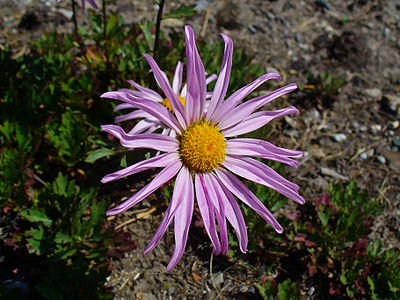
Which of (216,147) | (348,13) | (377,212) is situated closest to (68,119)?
(216,147)

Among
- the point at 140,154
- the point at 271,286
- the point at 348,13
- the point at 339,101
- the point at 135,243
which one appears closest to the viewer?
the point at 140,154

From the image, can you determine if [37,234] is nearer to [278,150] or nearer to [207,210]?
[207,210]

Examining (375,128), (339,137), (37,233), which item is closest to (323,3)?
(375,128)

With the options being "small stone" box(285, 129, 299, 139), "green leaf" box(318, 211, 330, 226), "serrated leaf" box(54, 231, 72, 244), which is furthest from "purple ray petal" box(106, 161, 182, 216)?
"small stone" box(285, 129, 299, 139)

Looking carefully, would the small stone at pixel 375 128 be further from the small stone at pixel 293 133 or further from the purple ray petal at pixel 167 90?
the purple ray petal at pixel 167 90

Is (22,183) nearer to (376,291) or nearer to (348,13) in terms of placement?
(376,291)
